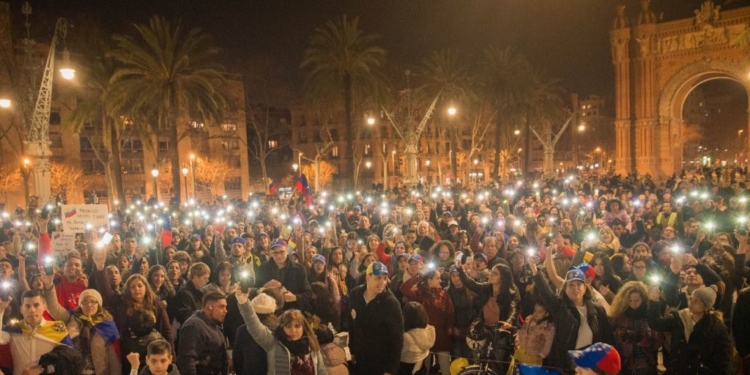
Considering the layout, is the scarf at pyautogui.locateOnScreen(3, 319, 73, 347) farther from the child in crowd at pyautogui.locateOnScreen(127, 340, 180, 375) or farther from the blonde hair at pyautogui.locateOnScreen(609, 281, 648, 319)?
the blonde hair at pyautogui.locateOnScreen(609, 281, 648, 319)

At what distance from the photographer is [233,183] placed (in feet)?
212

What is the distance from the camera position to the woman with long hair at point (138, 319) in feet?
19.8

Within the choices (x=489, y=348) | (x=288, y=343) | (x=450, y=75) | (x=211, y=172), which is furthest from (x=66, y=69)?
(x=211, y=172)

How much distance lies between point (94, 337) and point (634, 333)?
5.62 meters

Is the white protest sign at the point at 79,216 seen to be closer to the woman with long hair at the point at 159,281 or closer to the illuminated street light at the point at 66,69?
the illuminated street light at the point at 66,69

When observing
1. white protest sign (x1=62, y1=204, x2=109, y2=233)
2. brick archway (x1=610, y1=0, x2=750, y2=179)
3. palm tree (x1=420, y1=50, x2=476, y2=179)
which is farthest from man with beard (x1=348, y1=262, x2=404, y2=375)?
brick archway (x1=610, y1=0, x2=750, y2=179)

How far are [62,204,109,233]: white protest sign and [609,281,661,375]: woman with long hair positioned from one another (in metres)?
10.5

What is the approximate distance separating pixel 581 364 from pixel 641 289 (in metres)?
2.63

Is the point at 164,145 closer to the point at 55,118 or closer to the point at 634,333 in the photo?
the point at 55,118

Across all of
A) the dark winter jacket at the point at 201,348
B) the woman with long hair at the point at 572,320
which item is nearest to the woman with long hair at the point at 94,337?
the dark winter jacket at the point at 201,348

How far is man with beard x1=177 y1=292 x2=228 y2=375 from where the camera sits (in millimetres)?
5367

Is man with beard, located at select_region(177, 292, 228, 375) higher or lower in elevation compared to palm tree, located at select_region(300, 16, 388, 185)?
lower

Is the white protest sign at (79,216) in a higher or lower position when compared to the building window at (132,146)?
lower

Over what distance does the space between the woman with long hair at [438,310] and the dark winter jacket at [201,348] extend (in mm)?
2537
